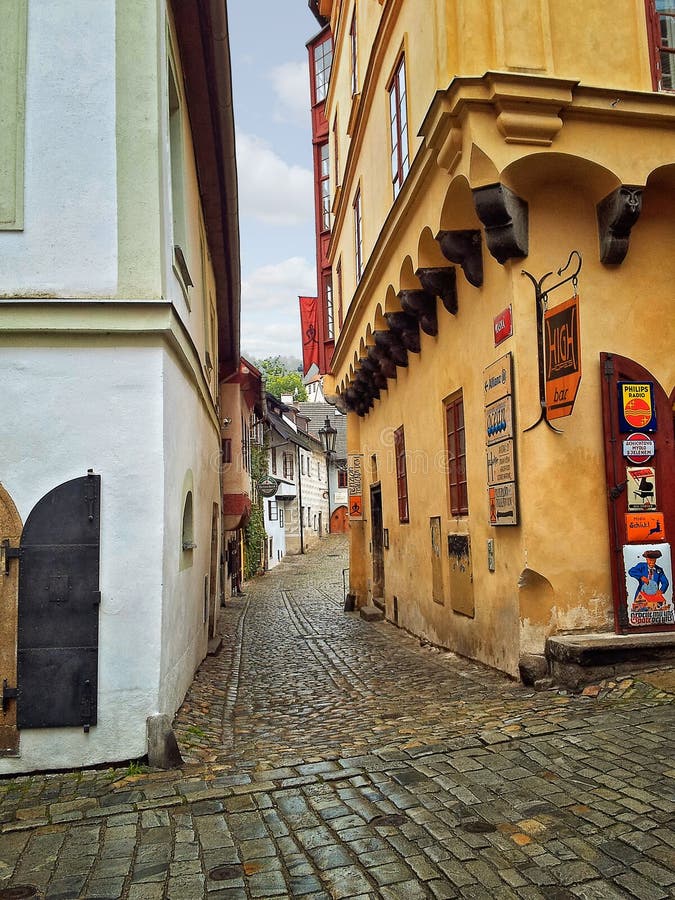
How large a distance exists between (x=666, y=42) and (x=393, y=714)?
6.28m

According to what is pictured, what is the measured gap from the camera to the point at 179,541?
6168 millimetres

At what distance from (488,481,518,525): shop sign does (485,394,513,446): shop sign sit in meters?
0.44

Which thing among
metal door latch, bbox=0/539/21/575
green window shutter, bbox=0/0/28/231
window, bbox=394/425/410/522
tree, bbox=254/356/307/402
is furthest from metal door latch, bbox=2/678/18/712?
tree, bbox=254/356/307/402

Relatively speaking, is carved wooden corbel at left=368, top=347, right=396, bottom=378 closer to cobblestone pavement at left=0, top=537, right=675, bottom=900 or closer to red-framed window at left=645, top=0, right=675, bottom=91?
red-framed window at left=645, top=0, right=675, bottom=91

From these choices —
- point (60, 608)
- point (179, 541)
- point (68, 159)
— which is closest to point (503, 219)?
point (68, 159)

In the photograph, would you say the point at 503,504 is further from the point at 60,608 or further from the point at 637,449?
the point at 60,608

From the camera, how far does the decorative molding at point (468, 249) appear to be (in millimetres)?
7555

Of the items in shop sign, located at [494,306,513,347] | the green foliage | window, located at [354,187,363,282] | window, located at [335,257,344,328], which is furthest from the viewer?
the green foliage

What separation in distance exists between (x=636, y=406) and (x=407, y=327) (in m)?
4.22

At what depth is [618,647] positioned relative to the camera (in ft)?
20.0

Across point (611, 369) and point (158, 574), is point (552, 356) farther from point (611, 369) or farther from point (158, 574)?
point (158, 574)

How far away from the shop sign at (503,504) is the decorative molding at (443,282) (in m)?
2.39

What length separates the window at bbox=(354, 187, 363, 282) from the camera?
13105 millimetres

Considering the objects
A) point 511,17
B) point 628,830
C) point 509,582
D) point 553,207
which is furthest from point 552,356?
point 628,830
